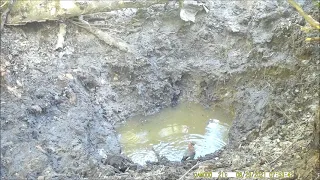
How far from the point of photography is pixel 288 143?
3.89 metres

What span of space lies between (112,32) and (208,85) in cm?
191

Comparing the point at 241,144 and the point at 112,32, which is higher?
the point at 112,32

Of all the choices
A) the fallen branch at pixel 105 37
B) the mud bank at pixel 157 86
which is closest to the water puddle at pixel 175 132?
the mud bank at pixel 157 86

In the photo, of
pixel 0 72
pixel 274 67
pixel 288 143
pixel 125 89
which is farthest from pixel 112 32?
pixel 288 143

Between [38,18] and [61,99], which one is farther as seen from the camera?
[38,18]

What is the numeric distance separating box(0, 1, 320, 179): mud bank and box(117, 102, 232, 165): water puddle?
161 mm

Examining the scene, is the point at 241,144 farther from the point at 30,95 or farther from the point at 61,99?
the point at 30,95

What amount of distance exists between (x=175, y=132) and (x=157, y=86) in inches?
33.8

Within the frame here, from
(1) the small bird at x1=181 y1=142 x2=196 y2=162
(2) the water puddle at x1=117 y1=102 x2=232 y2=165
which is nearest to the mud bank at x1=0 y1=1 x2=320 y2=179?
(2) the water puddle at x1=117 y1=102 x2=232 y2=165

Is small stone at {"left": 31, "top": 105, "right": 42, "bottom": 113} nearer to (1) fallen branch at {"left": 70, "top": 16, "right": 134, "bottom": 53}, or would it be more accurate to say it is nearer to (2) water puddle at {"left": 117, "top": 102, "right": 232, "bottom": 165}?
(2) water puddle at {"left": 117, "top": 102, "right": 232, "bottom": 165}

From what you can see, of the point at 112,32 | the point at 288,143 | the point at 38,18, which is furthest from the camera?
the point at 112,32

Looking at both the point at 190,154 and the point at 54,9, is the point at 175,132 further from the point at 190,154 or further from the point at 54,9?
the point at 54,9

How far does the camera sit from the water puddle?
5.45m

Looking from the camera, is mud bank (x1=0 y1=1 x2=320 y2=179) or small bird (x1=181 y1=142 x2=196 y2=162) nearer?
mud bank (x1=0 y1=1 x2=320 y2=179)
